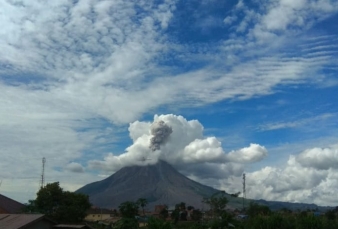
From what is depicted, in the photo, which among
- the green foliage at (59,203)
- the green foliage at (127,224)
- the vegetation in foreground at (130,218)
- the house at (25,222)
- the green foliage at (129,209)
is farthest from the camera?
the green foliage at (129,209)

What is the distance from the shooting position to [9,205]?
60.2 metres

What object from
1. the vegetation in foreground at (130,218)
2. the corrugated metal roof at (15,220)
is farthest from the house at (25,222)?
the vegetation in foreground at (130,218)

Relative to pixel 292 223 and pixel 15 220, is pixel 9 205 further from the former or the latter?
pixel 292 223

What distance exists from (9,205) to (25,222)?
34.5 m

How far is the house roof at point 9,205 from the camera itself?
5726cm

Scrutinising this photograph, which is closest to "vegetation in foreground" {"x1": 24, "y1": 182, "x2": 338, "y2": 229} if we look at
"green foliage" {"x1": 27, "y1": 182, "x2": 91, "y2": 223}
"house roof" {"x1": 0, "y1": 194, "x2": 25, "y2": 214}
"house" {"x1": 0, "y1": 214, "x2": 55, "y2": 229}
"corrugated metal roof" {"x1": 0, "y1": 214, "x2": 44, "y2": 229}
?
"green foliage" {"x1": 27, "y1": 182, "x2": 91, "y2": 223}

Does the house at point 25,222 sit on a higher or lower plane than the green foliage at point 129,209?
lower

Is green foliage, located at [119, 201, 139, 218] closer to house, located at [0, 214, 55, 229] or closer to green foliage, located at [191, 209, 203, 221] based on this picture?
green foliage, located at [191, 209, 203, 221]

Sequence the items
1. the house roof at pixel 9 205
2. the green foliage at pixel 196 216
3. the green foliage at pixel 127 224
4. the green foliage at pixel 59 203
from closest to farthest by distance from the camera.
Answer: the green foliage at pixel 127 224 → the green foliage at pixel 59 203 → the house roof at pixel 9 205 → the green foliage at pixel 196 216

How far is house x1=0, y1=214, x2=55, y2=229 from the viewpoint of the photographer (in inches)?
1099

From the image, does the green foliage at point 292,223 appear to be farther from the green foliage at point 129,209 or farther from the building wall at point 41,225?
the building wall at point 41,225

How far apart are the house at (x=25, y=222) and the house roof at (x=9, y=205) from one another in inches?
1096

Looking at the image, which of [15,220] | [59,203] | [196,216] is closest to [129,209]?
[59,203]

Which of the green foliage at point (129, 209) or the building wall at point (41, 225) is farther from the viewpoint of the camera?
the green foliage at point (129, 209)
